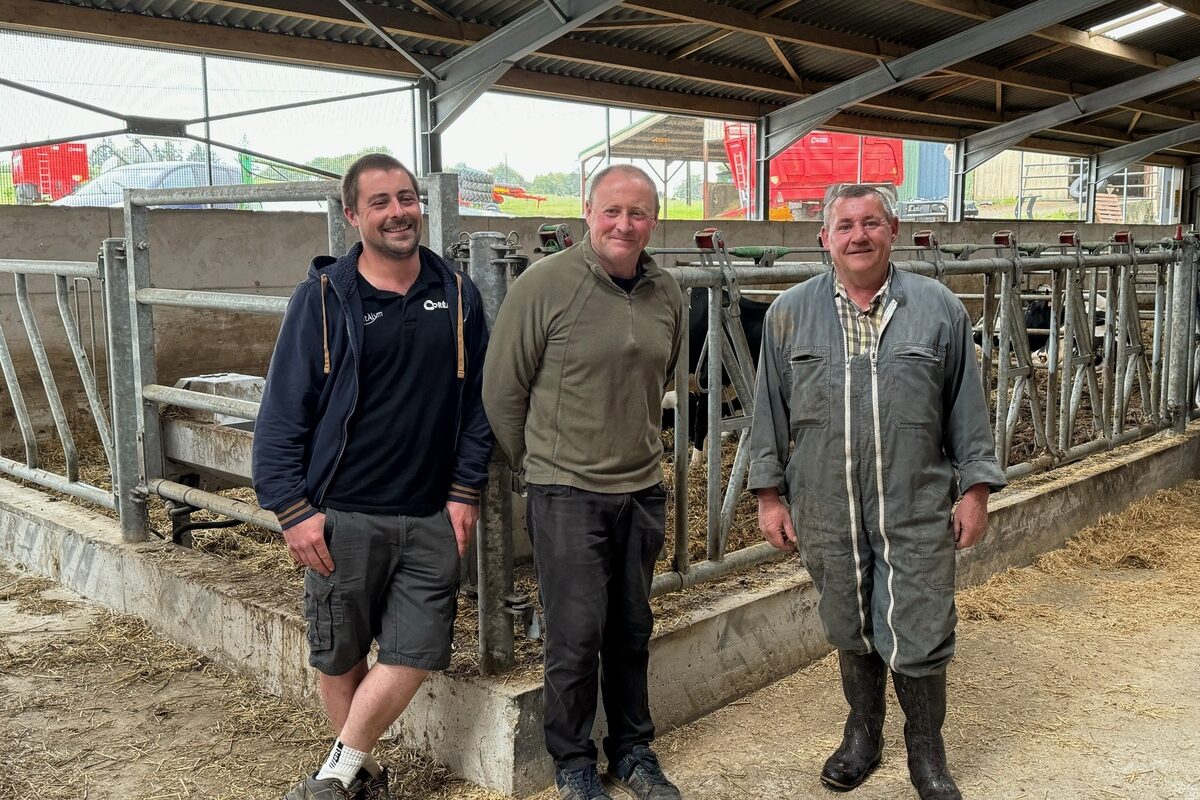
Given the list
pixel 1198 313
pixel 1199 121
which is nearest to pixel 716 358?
pixel 1198 313

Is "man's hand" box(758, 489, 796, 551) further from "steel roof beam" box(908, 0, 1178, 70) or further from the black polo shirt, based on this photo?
"steel roof beam" box(908, 0, 1178, 70)

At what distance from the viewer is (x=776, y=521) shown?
9.20 ft

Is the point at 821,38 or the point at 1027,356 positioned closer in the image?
the point at 1027,356

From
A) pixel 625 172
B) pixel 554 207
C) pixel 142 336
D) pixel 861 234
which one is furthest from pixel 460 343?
pixel 554 207

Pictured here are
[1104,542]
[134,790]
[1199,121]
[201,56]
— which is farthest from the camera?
[1199,121]

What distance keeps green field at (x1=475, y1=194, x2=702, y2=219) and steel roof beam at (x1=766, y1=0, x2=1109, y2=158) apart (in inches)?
88.4

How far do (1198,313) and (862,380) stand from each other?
5012 mm

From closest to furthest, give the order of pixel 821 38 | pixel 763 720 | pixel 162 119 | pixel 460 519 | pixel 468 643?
pixel 460 519
pixel 468 643
pixel 763 720
pixel 162 119
pixel 821 38

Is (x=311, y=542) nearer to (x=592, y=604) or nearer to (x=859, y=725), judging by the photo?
(x=592, y=604)

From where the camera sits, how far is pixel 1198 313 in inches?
258

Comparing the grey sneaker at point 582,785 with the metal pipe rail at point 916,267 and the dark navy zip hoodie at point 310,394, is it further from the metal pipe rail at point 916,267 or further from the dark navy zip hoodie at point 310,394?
the metal pipe rail at point 916,267

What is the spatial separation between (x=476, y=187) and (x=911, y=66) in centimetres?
629

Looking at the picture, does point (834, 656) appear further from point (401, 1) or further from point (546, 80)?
point (546, 80)

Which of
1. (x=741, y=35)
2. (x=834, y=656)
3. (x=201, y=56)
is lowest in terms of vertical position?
(x=834, y=656)
